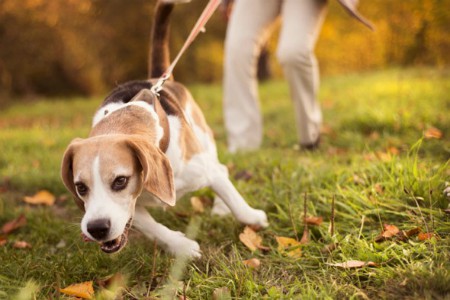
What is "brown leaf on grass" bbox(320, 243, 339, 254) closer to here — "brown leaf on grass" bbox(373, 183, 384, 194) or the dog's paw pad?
"brown leaf on grass" bbox(373, 183, 384, 194)

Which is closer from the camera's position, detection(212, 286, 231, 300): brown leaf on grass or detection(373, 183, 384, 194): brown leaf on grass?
detection(212, 286, 231, 300): brown leaf on grass

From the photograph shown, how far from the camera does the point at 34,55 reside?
11.2m

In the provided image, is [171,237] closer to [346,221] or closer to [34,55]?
[346,221]

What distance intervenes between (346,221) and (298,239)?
0.30 m

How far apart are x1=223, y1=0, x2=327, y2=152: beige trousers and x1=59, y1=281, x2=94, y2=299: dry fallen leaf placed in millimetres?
2624

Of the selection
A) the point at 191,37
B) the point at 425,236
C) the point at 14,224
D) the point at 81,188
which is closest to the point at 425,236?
the point at 425,236

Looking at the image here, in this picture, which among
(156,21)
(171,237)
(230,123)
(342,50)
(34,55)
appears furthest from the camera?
(342,50)

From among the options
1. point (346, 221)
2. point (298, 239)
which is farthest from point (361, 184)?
point (298, 239)

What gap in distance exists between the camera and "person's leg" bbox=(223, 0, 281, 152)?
454 cm

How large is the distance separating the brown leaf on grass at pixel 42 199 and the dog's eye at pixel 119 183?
1.82 metres

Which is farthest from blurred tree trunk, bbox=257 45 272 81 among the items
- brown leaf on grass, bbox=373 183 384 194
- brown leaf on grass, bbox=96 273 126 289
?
brown leaf on grass, bbox=96 273 126 289

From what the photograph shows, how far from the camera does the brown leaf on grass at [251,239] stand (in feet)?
8.93

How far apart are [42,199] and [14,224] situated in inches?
18.8

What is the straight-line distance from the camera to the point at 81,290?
2.32 m
